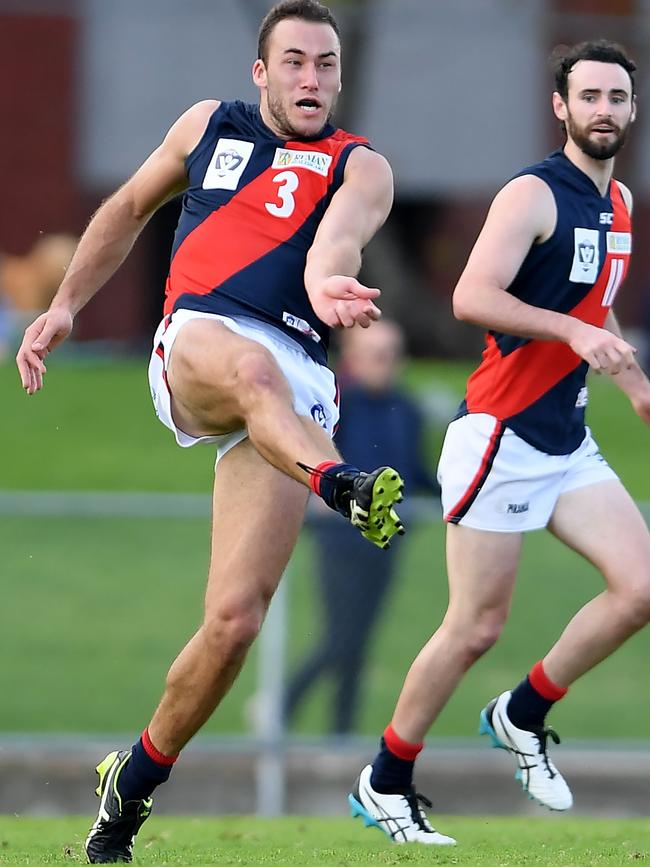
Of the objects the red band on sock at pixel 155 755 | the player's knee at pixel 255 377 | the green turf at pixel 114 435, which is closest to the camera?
the player's knee at pixel 255 377

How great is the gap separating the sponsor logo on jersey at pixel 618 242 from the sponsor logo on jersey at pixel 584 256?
71 millimetres

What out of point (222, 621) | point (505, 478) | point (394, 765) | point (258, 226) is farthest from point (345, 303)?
point (394, 765)

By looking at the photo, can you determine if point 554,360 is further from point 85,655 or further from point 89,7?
point 89,7

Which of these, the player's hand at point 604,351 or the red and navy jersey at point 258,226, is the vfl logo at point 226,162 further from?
the player's hand at point 604,351

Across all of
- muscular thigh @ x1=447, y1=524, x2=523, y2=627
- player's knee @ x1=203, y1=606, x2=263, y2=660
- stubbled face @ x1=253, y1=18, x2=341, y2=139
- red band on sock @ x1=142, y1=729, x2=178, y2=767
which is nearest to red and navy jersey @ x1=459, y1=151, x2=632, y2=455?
muscular thigh @ x1=447, y1=524, x2=523, y2=627

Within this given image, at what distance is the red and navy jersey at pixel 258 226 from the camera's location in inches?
240

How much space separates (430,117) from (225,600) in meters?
22.0

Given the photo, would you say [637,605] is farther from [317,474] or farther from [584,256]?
[317,474]

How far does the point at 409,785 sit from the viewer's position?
271 inches

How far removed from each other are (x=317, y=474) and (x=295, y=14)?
1.84 m

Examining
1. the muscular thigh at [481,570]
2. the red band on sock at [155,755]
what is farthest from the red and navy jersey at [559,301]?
the red band on sock at [155,755]

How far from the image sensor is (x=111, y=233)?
6.62m

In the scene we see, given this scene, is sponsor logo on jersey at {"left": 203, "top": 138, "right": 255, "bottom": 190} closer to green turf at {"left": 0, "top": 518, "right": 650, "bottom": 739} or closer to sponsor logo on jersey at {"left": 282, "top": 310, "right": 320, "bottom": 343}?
sponsor logo on jersey at {"left": 282, "top": 310, "right": 320, "bottom": 343}

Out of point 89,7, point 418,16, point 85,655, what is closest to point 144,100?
point 89,7
